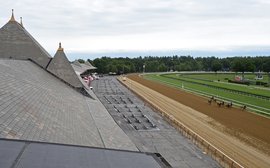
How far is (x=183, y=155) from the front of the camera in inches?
918

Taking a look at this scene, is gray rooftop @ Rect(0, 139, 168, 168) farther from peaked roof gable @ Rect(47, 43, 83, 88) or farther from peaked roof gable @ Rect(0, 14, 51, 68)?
peaked roof gable @ Rect(0, 14, 51, 68)

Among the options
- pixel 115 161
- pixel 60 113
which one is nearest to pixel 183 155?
pixel 60 113

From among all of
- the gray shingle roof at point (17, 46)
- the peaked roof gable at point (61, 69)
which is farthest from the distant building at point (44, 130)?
the gray shingle roof at point (17, 46)

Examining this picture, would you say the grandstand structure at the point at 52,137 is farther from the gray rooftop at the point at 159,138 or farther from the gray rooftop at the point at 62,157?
the gray rooftop at the point at 159,138

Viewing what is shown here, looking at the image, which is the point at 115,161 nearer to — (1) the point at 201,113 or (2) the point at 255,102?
(1) the point at 201,113

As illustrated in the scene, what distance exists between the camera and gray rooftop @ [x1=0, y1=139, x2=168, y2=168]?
7598mm

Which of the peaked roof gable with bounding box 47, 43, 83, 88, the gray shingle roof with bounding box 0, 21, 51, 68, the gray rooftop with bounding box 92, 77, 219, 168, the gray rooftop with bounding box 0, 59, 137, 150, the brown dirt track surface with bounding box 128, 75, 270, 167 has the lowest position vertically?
the brown dirt track surface with bounding box 128, 75, 270, 167

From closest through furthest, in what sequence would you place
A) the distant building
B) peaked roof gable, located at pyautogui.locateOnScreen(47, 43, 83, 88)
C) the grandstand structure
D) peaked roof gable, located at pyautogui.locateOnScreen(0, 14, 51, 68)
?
1. the grandstand structure
2. the distant building
3. peaked roof gable, located at pyautogui.locateOnScreen(47, 43, 83, 88)
4. peaked roof gable, located at pyautogui.locateOnScreen(0, 14, 51, 68)

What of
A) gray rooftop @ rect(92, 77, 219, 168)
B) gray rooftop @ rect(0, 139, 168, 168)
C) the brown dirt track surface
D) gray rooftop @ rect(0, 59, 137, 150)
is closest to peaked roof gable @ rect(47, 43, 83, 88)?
gray rooftop @ rect(92, 77, 219, 168)

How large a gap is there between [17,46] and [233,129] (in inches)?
909

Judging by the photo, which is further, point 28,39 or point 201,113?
point 201,113

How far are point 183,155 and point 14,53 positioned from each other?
2077cm

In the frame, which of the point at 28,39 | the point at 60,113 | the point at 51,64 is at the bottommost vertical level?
the point at 60,113

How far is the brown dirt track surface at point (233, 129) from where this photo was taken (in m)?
24.4
